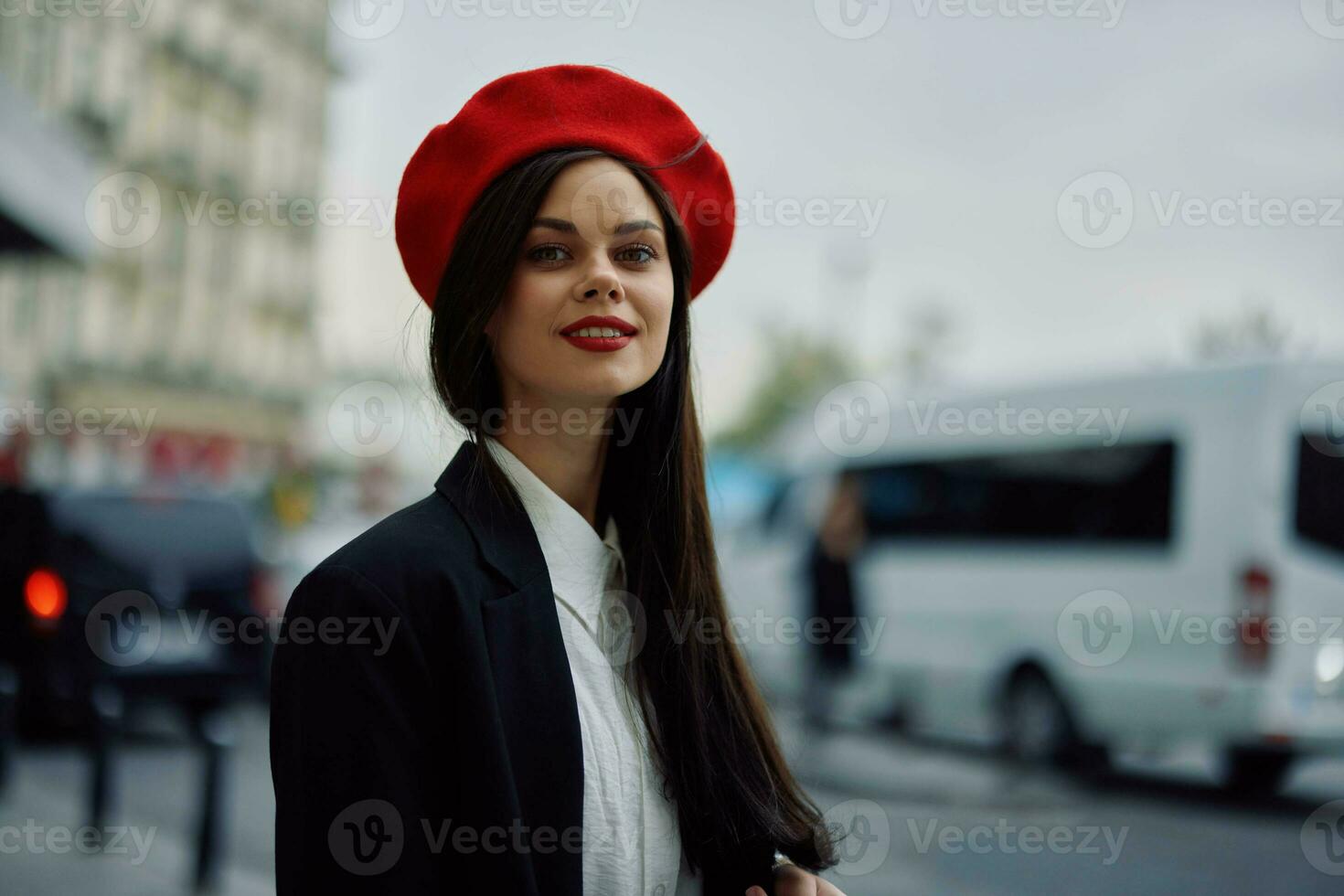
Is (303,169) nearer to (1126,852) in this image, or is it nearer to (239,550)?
(239,550)

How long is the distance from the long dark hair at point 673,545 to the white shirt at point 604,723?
0.10 ft

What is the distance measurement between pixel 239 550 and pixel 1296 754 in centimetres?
694

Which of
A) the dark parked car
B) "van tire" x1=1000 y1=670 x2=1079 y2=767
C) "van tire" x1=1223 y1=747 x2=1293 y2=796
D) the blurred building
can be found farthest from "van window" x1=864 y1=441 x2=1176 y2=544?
the blurred building

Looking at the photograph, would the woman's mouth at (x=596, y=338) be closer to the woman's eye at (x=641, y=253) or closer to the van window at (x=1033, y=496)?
the woman's eye at (x=641, y=253)

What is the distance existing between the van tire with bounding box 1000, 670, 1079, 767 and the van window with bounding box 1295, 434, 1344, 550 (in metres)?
2.06

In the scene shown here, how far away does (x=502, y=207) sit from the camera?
1643 mm

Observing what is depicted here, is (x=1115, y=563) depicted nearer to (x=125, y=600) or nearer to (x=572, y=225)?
(x=125, y=600)

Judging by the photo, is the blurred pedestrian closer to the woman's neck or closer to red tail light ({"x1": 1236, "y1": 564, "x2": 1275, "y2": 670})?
red tail light ({"x1": 1236, "y1": 564, "x2": 1275, "y2": 670})

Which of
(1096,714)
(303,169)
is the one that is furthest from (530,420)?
(303,169)

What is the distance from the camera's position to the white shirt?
161 centimetres

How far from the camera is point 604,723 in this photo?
1.67 meters

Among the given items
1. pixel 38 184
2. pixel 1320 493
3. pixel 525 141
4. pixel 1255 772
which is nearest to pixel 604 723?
pixel 525 141

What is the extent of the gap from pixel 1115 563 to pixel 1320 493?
1335mm

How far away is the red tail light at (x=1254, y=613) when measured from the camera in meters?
7.36
